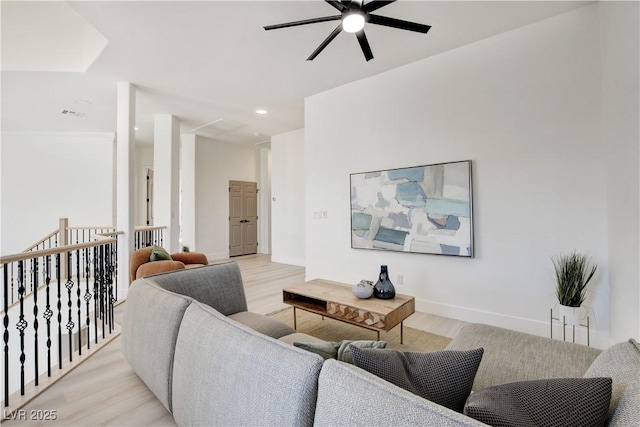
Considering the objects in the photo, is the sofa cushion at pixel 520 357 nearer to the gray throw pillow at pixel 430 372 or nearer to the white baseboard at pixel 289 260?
the gray throw pillow at pixel 430 372

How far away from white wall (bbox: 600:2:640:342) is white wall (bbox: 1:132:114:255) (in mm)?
7654

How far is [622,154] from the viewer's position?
199 centimetres

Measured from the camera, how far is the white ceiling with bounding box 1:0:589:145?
2.45 meters

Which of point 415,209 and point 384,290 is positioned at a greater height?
point 415,209

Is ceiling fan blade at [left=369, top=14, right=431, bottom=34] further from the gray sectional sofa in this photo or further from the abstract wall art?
the gray sectional sofa

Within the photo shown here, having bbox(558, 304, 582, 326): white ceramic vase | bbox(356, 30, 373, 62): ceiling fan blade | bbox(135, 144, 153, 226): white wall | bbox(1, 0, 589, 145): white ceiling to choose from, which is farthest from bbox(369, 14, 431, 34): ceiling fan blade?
bbox(135, 144, 153, 226): white wall

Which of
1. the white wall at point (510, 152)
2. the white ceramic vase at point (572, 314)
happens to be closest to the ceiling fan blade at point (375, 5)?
the white wall at point (510, 152)

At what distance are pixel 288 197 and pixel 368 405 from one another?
18.7 feet

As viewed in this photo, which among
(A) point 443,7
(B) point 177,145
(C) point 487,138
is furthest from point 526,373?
(B) point 177,145

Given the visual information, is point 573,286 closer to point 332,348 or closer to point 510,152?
point 510,152

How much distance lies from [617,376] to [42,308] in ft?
19.1

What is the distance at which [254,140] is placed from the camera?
6910 millimetres

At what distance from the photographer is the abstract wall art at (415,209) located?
2.94 meters

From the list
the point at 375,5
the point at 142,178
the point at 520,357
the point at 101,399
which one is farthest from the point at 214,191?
the point at 520,357
